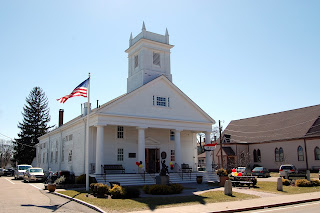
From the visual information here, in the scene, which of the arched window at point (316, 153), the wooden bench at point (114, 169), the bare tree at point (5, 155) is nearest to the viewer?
the wooden bench at point (114, 169)

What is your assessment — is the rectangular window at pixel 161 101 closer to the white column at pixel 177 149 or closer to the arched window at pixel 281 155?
the white column at pixel 177 149

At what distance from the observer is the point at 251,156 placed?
52.0 metres

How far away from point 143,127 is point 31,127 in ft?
156

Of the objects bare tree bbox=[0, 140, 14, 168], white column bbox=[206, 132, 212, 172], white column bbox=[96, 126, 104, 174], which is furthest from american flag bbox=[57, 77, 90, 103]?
bare tree bbox=[0, 140, 14, 168]

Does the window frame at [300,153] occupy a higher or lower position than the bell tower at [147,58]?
lower

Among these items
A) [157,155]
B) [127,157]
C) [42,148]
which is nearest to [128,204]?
[127,157]

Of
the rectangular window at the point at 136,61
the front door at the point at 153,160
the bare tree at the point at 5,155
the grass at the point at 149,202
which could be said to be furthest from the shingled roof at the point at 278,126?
the bare tree at the point at 5,155

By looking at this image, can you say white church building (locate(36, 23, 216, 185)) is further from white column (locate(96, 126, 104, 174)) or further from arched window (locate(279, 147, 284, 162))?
arched window (locate(279, 147, 284, 162))

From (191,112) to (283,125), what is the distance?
83.8ft

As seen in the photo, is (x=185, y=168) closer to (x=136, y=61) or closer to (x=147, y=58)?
(x=147, y=58)

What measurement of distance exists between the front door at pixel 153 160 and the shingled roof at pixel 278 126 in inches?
956

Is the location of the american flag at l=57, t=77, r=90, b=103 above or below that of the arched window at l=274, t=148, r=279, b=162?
above

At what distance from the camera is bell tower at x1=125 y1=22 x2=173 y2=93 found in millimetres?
31609

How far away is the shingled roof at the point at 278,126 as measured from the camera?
4544 cm
